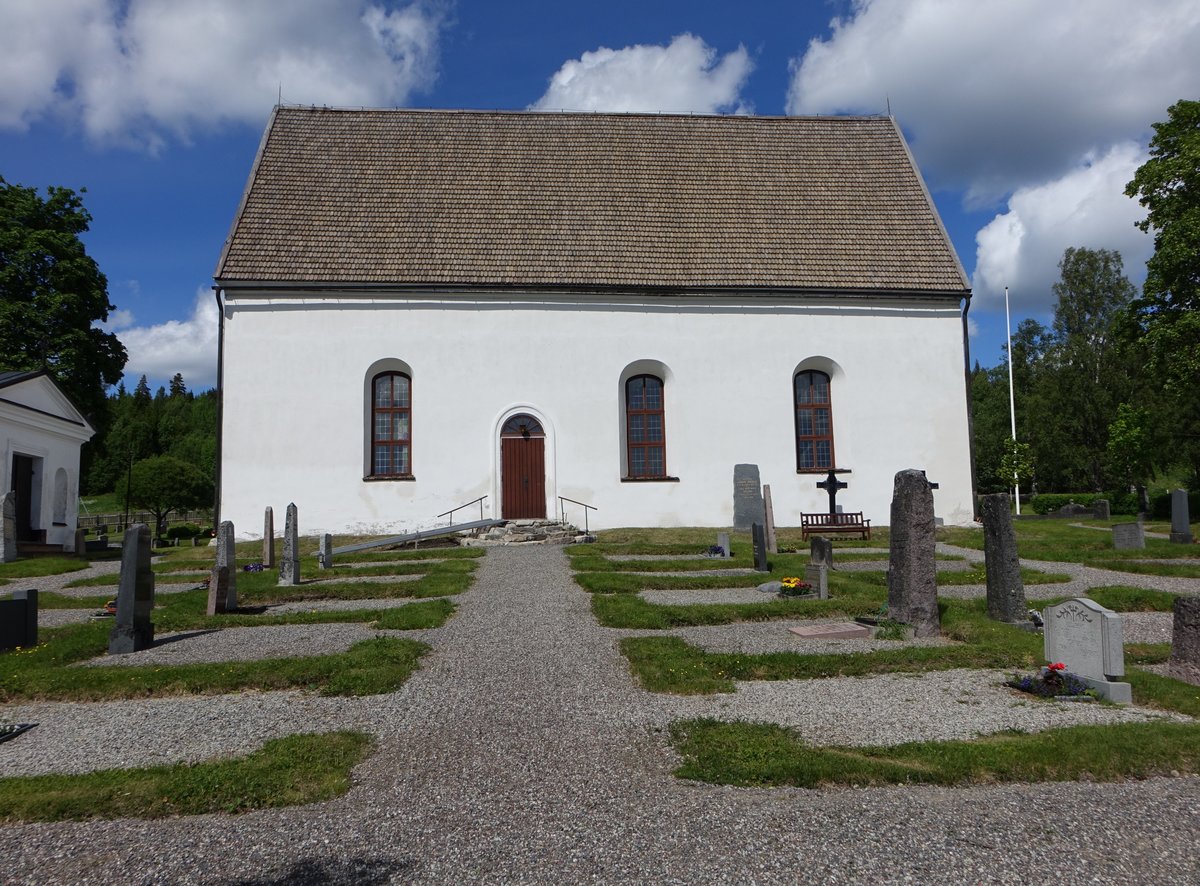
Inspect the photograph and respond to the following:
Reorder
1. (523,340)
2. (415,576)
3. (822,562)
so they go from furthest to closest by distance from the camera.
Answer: (523,340), (415,576), (822,562)

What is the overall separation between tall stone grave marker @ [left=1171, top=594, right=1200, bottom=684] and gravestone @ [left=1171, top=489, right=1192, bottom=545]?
42.2 feet

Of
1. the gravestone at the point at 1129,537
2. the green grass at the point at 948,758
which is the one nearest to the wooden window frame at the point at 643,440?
the gravestone at the point at 1129,537

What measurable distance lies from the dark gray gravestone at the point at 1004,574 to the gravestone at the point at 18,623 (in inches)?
426

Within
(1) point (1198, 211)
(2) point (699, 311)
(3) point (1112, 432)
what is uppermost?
(1) point (1198, 211)

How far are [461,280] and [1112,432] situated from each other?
29633 millimetres

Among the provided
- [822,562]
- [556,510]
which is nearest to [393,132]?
[556,510]

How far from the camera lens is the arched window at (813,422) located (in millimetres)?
22312

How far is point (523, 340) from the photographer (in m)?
21.5

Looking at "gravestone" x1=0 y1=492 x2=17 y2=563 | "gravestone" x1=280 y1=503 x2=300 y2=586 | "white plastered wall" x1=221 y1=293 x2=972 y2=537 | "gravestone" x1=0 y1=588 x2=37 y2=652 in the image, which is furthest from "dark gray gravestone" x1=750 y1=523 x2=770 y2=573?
"gravestone" x1=0 y1=492 x2=17 y2=563

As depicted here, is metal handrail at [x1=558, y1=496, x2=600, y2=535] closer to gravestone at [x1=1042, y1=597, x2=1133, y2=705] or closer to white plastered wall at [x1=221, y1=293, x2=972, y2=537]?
white plastered wall at [x1=221, y1=293, x2=972, y2=537]

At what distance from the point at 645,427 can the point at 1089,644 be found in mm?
16061

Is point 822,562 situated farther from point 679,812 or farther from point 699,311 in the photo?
point 699,311

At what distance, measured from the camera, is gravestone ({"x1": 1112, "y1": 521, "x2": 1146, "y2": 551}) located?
15.9 metres

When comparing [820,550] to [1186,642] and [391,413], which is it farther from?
[391,413]
